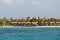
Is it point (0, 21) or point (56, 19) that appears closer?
point (0, 21)

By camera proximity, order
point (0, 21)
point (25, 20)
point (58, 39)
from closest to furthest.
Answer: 1. point (58, 39)
2. point (0, 21)
3. point (25, 20)

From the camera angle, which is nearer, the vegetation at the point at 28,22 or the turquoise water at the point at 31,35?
the turquoise water at the point at 31,35

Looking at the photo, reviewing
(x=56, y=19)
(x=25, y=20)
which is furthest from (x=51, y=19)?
(x=25, y=20)

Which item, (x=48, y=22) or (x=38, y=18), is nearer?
(x=48, y=22)

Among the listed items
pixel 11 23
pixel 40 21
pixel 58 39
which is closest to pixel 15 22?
pixel 11 23

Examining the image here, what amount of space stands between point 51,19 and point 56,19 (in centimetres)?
342

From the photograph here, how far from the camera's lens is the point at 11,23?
156875 millimetres

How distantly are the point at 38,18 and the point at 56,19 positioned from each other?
32.3ft

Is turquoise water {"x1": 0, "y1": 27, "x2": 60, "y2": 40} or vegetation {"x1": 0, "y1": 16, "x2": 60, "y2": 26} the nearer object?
turquoise water {"x1": 0, "y1": 27, "x2": 60, "y2": 40}

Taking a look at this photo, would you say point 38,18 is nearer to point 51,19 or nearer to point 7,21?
point 51,19

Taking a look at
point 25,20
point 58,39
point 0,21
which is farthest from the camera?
point 25,20

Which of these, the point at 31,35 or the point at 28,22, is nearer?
the point at 31,35

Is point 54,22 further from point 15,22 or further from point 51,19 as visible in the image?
point 15,22

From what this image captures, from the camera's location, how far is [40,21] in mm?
154750
